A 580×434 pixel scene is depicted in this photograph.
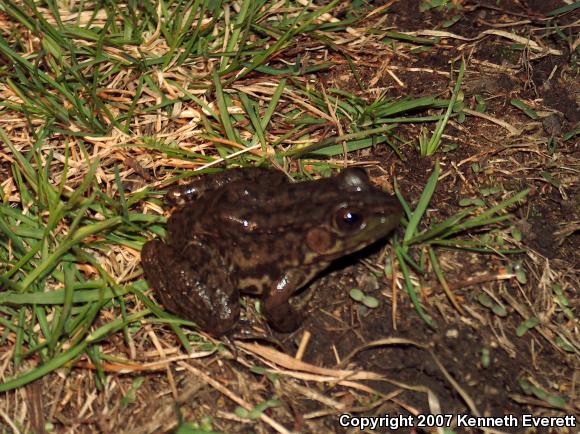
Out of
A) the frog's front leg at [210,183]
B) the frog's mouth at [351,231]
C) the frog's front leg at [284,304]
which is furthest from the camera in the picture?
the frog's front leg at [210,183]

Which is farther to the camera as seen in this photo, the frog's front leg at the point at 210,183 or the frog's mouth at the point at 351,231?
the frog's front leg at the point at 210,183

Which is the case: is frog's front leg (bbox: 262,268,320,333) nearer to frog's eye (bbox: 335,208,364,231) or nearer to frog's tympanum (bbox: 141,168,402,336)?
frog's tympanum (bbox: 141,168,402,336)

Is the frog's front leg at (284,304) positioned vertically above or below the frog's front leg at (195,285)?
below

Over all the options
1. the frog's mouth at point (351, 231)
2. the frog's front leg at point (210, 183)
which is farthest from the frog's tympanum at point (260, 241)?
the frog's front leg at point (210, 183)

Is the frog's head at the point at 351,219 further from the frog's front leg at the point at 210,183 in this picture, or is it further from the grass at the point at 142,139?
the frog's front leg at the point at 210,183

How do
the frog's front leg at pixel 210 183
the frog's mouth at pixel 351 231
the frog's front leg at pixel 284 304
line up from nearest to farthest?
the frog's mouth at pixel 351 231 → the frog's front leg at pixel 284 304 → the frog's front leg at pixel 210 183

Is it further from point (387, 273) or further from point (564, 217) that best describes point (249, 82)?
point (564, 217)

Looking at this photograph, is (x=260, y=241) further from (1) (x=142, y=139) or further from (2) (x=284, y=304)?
(1) (x=142, y=139)

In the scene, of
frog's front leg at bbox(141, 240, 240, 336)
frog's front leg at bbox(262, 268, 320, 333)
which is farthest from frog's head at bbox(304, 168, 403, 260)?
frog's front leg at bbox(141, 240, 240, 336)
